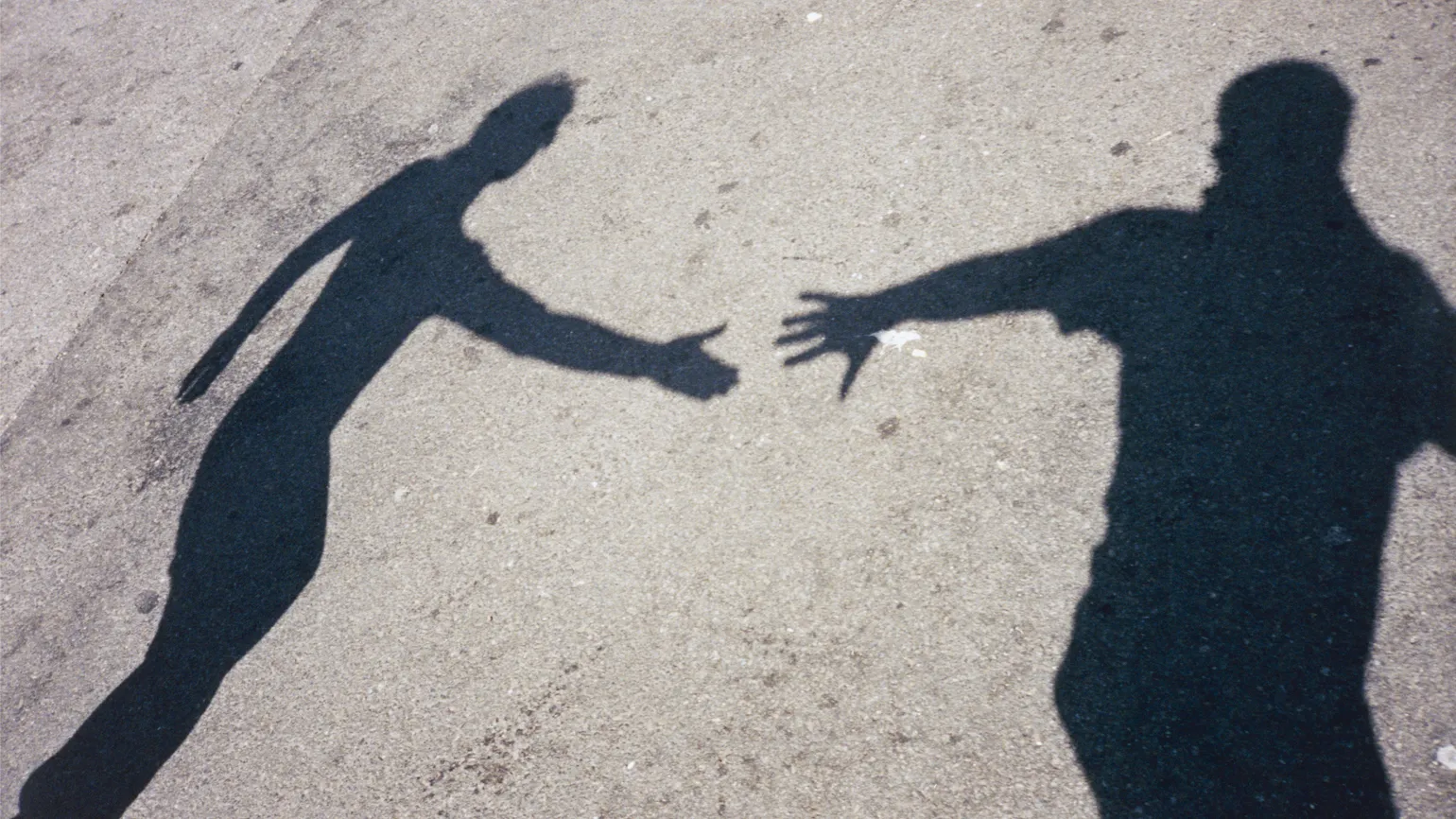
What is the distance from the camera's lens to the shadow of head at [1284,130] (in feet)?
13.3

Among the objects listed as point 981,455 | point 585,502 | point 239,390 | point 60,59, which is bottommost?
point 981,455

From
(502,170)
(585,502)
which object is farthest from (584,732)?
(502,170)

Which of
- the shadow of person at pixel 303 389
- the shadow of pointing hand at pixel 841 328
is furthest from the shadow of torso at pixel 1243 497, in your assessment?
the shadow of person at pixel 303 389

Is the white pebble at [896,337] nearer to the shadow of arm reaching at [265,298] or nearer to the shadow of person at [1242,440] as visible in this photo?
the shadow of person at [1242,440]

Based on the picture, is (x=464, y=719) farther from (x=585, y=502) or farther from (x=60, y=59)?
(x=60, y=59)

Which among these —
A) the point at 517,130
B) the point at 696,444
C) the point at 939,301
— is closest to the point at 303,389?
the point at 517,130

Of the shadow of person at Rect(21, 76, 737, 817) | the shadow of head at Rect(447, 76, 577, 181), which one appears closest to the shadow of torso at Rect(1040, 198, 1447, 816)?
the shadow of person at Rect(21, 76, 737, 817)

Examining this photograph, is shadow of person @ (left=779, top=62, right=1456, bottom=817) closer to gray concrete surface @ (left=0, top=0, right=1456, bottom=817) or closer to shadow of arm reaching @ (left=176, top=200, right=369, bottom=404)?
gray concrete surface @ (left=0, top=0, right=1456, bottom=817)

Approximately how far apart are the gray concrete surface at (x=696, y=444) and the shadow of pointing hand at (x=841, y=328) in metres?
0.10

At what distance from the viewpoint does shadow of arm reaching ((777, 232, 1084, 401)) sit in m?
4.08

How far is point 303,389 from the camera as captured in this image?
4.95 m

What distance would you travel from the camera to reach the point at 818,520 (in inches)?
146

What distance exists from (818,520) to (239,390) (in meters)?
3.37

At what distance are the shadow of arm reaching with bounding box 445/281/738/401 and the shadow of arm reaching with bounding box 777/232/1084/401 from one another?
0.38 m
